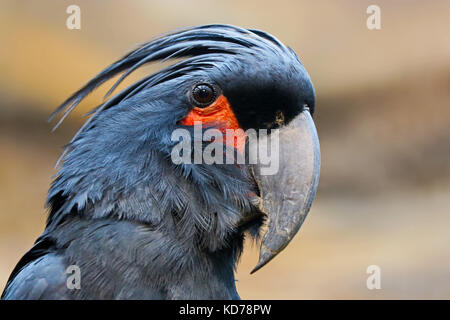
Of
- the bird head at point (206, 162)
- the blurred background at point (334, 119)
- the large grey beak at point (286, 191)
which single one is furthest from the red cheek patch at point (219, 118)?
the blurred background at point (334, 119)

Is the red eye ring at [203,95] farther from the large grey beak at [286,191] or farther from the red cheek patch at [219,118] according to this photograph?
the large grey beak at [286,191]

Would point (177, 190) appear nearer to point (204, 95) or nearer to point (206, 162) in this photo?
point (206, 162)

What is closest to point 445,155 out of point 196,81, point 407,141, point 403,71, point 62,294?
point 407,141

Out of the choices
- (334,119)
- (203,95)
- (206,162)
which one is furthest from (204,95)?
(334,119)

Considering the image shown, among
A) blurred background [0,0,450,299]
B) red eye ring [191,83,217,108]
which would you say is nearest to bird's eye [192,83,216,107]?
red eye ring [191,83,217,108]

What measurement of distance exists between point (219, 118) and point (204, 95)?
0.10m

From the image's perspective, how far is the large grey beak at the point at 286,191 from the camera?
5.52ft

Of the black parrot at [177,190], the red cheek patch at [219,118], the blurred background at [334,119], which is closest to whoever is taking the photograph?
the black parrot at [177,190]

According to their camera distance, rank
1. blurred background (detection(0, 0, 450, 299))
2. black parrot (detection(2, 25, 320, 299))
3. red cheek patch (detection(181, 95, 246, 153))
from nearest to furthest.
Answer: black parrot (detection(2, 25, 320, 299))
red cheek patch (detection(181, 95, 246, 153))
blurred background (detection(0, 0, 450, 299))

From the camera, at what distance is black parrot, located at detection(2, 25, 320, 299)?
159 cm

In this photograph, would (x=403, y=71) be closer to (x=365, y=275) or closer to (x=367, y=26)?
(x=367, y=26)

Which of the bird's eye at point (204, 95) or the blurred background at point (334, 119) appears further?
the blurred background at point (334, 119)

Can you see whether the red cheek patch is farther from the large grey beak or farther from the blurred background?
the blurred background

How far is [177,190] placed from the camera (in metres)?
1.65
